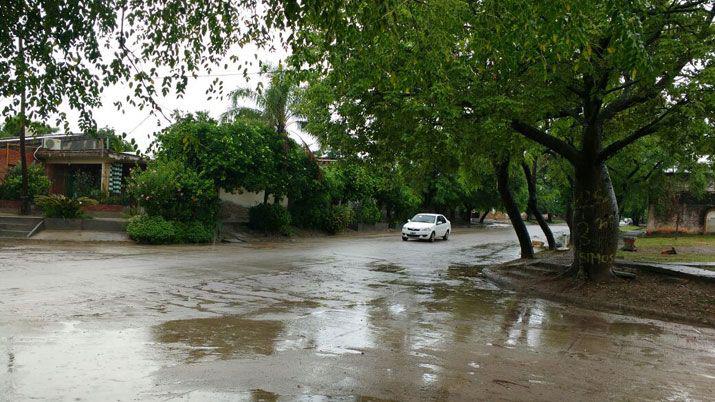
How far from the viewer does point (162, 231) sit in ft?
68.3

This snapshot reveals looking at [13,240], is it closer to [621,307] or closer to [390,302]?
[390,302]

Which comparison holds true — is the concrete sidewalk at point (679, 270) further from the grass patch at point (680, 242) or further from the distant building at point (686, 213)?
the distant building at point (686, 213)

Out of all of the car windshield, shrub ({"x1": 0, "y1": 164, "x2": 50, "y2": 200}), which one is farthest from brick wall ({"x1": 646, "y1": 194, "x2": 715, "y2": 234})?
shrub ({"x1": 0, "y1": 164, "x2": 50, "y2": 200})

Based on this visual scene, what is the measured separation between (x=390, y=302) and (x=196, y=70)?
560 cm

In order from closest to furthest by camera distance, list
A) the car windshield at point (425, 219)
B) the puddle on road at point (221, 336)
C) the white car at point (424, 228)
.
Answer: the puddle on road at point (221, 336), the white car at point (424, 228), the car windshield at point (425, 219)

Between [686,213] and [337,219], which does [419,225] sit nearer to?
[337,219]

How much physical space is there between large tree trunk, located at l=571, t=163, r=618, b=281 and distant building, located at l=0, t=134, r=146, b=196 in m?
22.9

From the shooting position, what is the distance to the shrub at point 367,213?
37625mm

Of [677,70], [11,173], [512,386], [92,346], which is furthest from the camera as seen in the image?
[11,173]

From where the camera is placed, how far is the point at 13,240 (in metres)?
19.1

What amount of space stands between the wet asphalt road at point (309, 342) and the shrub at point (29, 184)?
14238 millimetres

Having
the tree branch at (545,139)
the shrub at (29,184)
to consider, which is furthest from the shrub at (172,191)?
the tree branch at (545,139)

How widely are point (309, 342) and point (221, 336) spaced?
112cm

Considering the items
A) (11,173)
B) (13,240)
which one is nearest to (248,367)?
(13,240)
